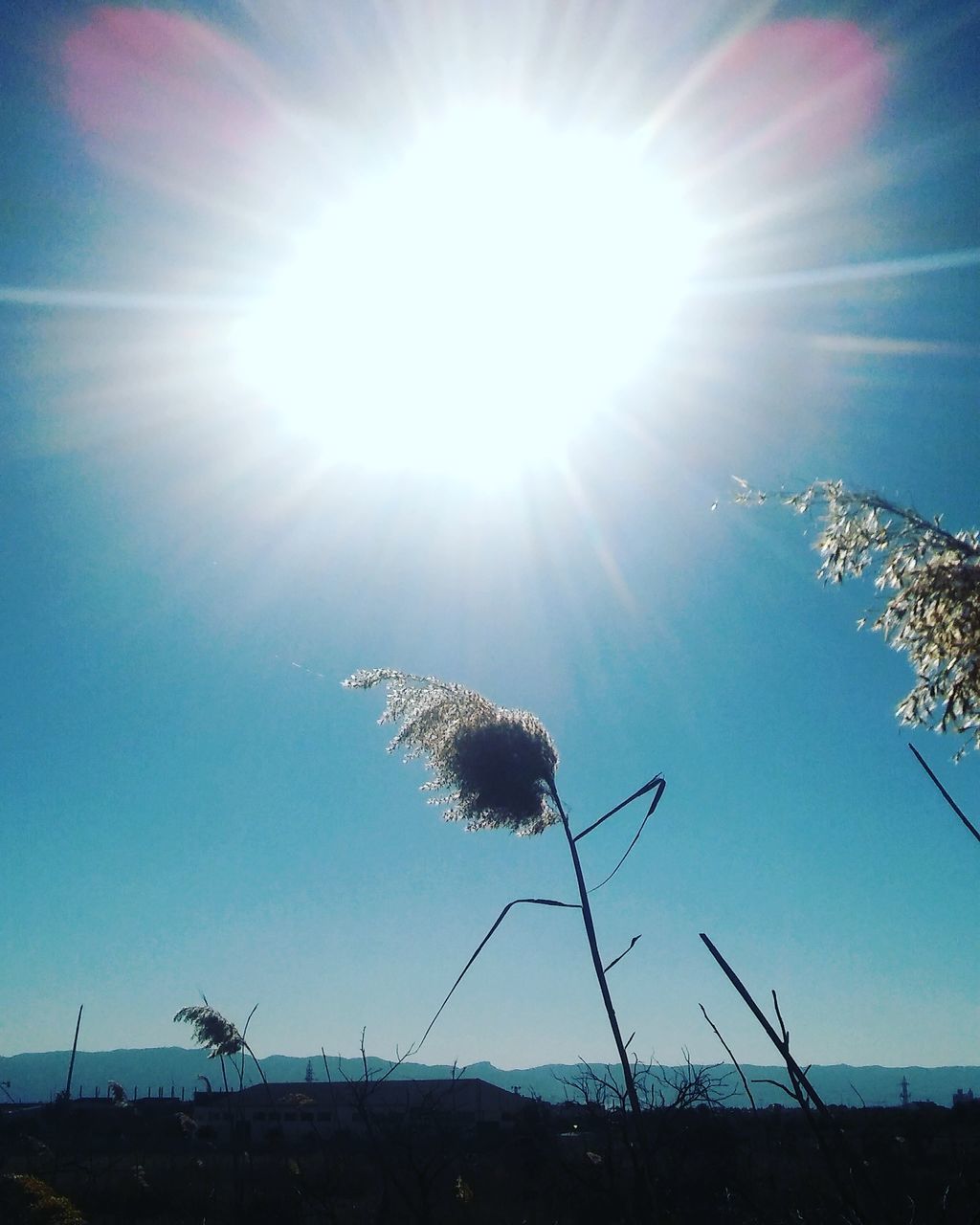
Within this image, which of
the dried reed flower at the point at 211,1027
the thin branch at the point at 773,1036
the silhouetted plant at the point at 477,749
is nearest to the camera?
the thin branch at the point at 773,1036

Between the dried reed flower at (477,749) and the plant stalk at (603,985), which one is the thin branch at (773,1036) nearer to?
the plant stalk at (603,985)

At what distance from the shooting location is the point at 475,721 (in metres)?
4.56

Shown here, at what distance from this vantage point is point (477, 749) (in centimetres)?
448

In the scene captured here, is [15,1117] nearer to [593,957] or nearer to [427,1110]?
[427,1110]

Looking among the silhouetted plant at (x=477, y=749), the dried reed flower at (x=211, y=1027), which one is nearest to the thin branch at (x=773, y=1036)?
the silhouetted plant at (x=477, y=749)

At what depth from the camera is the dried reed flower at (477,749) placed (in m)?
4.42

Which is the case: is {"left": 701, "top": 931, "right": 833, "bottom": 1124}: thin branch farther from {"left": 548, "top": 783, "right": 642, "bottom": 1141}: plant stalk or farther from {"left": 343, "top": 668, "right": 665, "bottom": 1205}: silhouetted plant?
{"left": 343, "top": 668, "right": 665, "bottom": 1205}: silhouetted plant

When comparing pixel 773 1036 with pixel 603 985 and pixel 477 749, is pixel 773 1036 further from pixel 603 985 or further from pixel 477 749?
pixel 477 749

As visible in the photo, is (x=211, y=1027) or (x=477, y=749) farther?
(x=211, y=1027)

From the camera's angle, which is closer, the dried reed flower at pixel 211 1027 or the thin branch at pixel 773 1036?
the thin branch at pixel 773 1036

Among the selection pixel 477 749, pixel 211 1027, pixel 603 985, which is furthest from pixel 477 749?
pixel 211 1027

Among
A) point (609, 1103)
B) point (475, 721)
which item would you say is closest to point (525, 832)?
point (475, 721)

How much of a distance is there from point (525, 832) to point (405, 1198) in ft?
7.32

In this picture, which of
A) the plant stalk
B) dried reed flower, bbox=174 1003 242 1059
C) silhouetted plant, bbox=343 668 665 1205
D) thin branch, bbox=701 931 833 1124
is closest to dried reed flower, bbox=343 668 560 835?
silhouetted plant, bbox=343 668 665 1205
